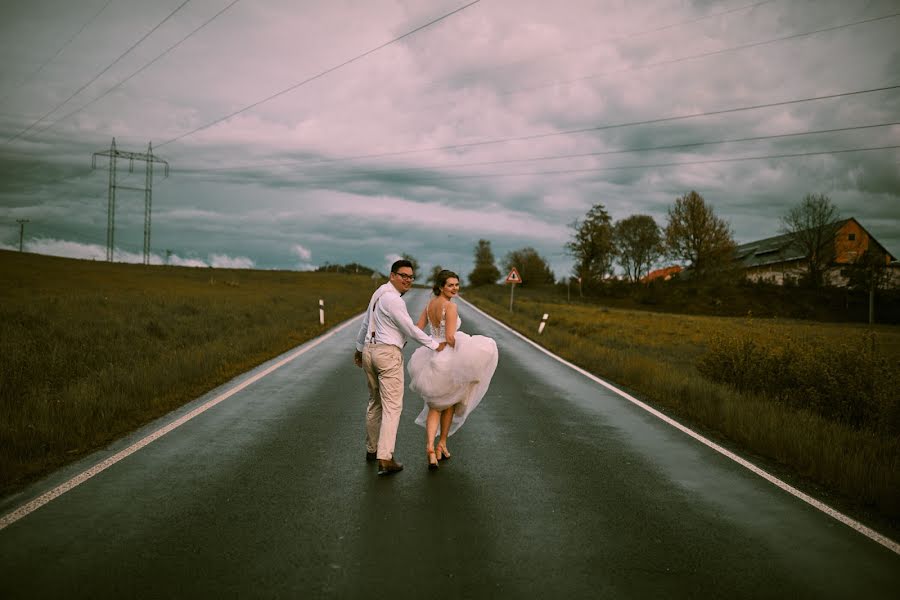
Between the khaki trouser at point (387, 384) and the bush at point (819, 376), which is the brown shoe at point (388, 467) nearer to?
the khaki trouser at point (387, 384)

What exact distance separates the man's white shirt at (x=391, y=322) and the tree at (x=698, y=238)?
230 feet

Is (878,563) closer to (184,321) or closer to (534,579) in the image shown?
(534,579)

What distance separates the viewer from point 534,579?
3408mm

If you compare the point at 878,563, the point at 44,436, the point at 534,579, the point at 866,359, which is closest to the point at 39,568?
the point at 534,579

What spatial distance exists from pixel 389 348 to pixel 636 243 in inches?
3798

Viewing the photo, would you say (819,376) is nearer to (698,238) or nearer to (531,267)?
(698,238)

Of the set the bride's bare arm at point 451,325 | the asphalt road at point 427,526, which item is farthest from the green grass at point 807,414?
the bride's bare arm at point 451,325

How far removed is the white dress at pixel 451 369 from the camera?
5.63 metres

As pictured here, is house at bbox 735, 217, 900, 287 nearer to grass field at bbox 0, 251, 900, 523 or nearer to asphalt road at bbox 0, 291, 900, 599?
grass field at bbox 0, 251, 900, 523

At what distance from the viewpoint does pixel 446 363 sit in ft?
18.4

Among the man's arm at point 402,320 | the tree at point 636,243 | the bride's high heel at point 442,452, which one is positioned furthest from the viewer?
the tree at point 636,243

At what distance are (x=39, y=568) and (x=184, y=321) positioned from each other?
1879 cm

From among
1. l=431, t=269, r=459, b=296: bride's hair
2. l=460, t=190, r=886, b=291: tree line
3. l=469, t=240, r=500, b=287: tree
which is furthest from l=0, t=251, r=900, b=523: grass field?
l=469, t=240, r=500, b=287: tree

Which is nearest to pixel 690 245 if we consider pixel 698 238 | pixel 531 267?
pixel 698 238
